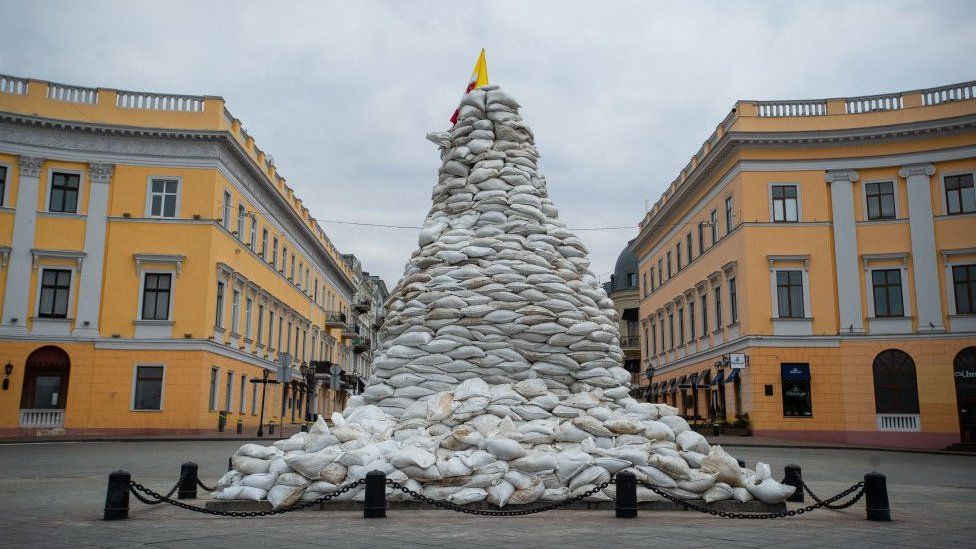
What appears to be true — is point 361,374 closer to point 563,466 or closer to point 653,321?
point 653,321

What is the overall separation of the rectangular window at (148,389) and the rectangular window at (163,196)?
5.25 metres

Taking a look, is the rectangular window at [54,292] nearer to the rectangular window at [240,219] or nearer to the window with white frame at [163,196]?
the window with white frame at [163,196]

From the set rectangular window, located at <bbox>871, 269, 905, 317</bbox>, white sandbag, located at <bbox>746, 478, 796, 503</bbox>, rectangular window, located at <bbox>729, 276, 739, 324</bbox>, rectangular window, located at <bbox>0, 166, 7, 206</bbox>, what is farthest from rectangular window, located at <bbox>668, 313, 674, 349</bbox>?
white sandbag, located at <bbox>746, 478, 796, 503</bbox>

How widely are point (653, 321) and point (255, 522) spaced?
Answer: 126ft

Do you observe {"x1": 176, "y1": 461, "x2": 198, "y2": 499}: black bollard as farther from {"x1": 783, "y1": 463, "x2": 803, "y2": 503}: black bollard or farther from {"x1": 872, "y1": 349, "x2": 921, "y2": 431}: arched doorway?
{"x1": 872, "y1": 349, "x2": 921, "y2": 431}: arched doorway

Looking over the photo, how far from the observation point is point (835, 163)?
92.8ft

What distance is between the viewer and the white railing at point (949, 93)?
27.2m

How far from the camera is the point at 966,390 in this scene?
26172 mm

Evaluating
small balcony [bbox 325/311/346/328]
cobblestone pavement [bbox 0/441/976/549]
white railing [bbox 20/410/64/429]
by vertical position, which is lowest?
cobblestone pavement [bbox 0/441/976/549]

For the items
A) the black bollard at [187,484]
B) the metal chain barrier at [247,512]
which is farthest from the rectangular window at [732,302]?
the metal chain barrier at [247,512]

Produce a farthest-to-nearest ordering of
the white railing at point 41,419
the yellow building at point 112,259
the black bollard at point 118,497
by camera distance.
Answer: the yellow building at point 112,259 → the white railing at point 41,419 → the black bollard at point 118,497

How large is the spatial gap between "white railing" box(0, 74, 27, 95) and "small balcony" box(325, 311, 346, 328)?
1075 inches

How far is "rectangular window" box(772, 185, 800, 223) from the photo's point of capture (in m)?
28.6

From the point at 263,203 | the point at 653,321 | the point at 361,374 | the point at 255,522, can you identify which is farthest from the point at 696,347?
the point at 361,374
